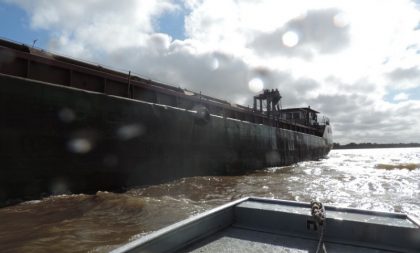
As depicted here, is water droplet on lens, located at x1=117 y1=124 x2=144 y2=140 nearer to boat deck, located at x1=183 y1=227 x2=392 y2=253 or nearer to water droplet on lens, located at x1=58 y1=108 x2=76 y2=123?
water droplet on lens, located at x1=58 y1=108 x2=76 y2=123

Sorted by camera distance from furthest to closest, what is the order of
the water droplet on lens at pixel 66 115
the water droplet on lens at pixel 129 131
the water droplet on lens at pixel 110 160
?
the water droplet on lens at pixel 129 131
the water droplet on lens at pixel 110 160
the water droplet on lens at pixel 66 115

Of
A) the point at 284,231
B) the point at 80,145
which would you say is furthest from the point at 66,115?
the point at 284,231

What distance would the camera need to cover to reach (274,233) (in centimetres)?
344

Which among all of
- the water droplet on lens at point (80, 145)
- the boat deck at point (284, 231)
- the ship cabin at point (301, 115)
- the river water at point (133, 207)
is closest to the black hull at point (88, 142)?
the water droplet on lens at point (80, 145)

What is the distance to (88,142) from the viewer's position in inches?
335

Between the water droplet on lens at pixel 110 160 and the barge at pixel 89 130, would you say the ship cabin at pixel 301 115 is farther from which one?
the water droplet on lens at pixel 110 160

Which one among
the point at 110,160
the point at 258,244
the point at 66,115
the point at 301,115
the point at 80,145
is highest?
the point at 301,115

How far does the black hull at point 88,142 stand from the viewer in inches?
284

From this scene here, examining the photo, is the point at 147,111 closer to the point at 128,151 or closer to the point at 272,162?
the point at 128,151

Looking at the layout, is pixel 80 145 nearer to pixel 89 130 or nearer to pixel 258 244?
pixel 89 130

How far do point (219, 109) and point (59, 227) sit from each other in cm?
1123

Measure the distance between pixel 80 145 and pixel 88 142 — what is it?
221 mm

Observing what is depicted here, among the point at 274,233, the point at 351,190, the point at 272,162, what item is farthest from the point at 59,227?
the point at 272,162

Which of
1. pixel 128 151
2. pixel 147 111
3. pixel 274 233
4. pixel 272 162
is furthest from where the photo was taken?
pixel 272 162
